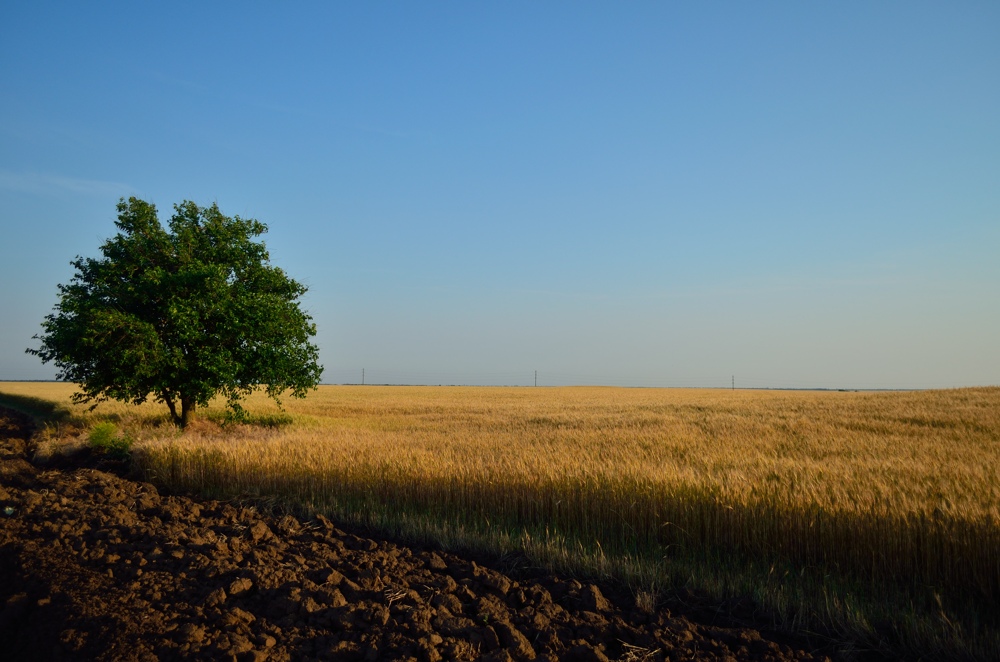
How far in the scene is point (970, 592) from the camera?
6.42 meters

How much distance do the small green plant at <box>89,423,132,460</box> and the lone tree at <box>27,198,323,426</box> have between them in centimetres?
189

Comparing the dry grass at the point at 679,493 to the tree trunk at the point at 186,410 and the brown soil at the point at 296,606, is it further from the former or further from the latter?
the tree trunk at the point at 186,410

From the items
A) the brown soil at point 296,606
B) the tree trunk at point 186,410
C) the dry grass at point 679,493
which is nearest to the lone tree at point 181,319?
the tree trunk at point 186,410

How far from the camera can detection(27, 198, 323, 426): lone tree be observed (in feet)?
60.7

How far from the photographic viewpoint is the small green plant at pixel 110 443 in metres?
15.7

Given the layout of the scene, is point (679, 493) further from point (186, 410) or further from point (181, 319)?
point (186, 410)

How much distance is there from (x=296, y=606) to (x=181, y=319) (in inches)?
588

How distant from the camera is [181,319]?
59.9 ft

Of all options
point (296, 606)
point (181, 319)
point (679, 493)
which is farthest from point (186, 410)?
point (679, 493)

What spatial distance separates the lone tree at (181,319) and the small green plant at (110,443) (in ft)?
6.19

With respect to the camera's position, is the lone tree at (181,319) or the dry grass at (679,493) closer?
the dry grass at (679,493)

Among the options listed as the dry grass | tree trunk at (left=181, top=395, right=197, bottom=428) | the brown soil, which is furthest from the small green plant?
the brown soil

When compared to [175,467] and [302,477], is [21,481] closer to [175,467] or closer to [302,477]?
Result: [175,467]

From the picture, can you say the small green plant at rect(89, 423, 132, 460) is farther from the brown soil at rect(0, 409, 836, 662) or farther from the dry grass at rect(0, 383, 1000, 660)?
the brown soil at rect(0, 409, 836, 662)
